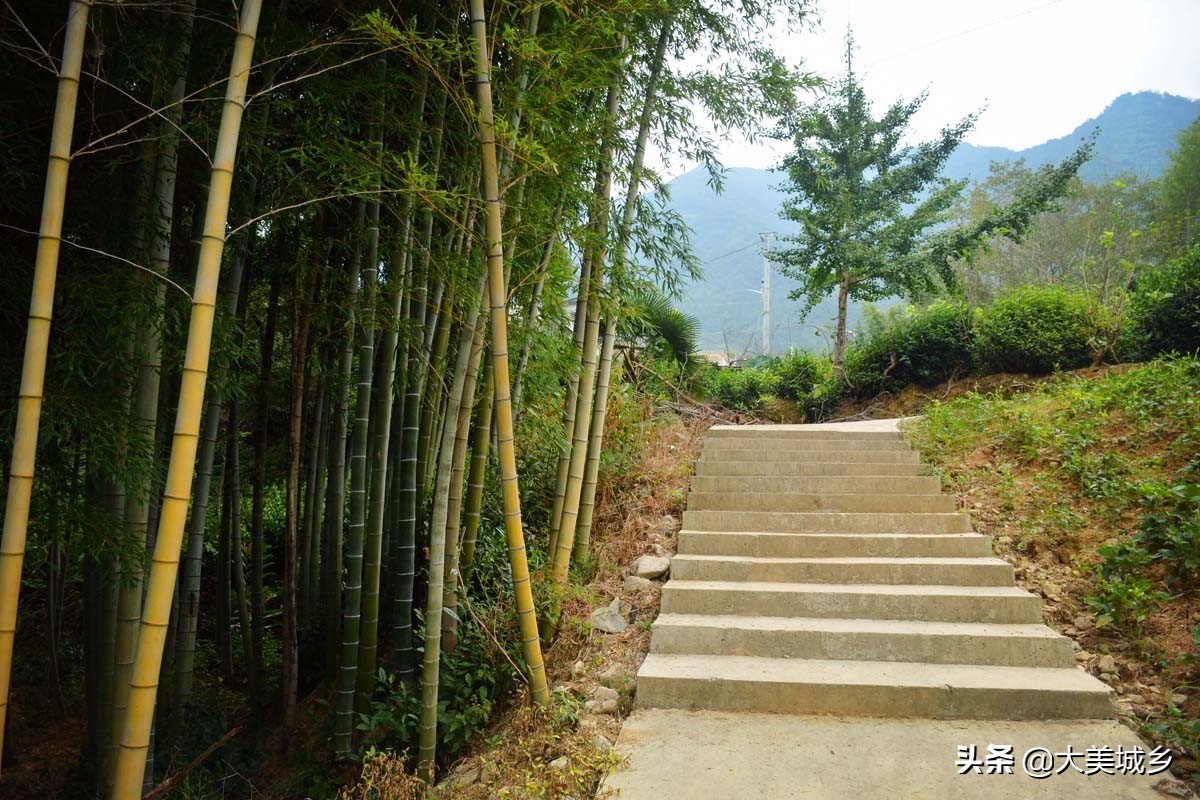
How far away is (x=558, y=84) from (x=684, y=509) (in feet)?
9.52

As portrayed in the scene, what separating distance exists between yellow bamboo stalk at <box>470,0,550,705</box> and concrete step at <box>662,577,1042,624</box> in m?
1.16

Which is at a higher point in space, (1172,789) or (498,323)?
(498,323)

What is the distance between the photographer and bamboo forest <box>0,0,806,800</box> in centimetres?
214

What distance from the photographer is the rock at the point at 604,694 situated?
113 inches

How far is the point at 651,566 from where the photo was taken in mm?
3822

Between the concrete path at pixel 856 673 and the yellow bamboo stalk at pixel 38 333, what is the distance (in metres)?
1.76

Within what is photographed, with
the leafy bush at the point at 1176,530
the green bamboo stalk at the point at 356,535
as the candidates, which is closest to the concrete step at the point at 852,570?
the leafy bush at the point at 1176,530

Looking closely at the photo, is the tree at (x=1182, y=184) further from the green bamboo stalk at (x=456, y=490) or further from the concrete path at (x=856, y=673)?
the green bamboo stalk at (x=456, y=490)

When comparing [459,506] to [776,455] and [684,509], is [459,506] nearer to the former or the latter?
[684,509]

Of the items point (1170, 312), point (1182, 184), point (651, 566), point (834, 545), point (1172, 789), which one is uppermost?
point (1182, 184)

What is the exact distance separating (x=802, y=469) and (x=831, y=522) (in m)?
0.93

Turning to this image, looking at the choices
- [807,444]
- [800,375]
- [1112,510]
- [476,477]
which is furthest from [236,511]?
[800,375]

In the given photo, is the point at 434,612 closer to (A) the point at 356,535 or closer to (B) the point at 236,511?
(A) the point at 356,535

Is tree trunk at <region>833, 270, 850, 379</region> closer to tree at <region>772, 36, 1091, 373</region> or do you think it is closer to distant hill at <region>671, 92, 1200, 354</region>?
tree at <region>772, 36, 1091, 373</region>
